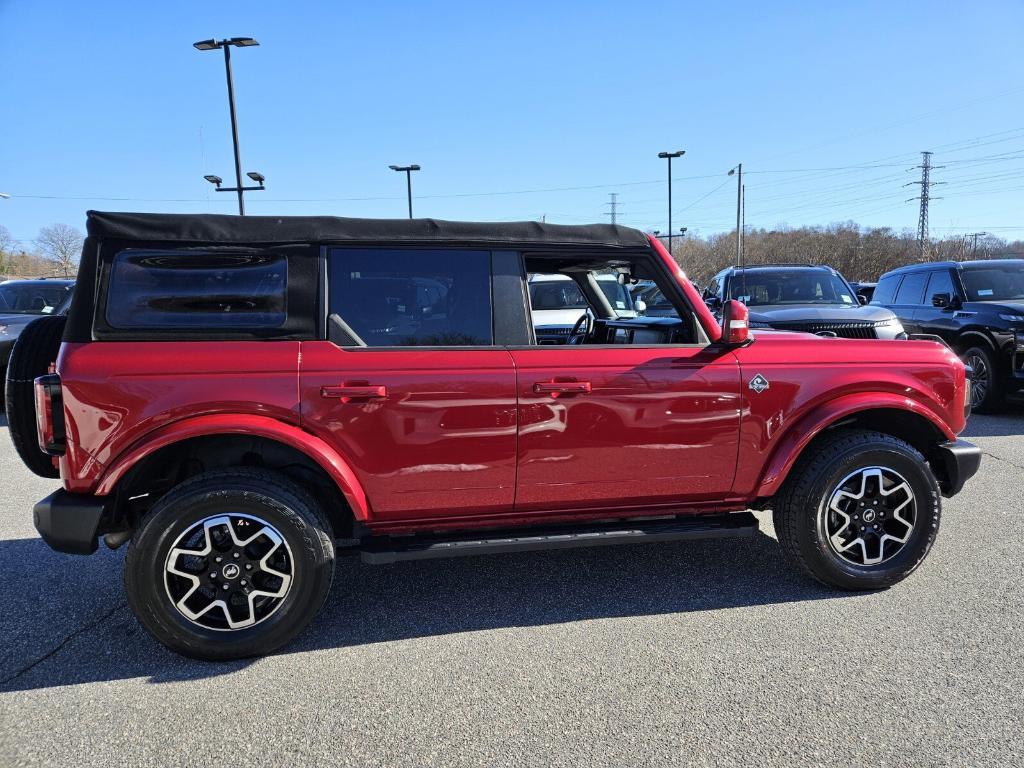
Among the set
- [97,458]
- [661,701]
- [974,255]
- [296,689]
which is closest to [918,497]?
[661,701]

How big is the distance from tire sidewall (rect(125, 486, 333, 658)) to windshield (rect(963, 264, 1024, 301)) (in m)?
9.00

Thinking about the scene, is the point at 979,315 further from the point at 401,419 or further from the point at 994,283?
the point at 401,419

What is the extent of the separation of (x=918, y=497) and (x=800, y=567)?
0.70m

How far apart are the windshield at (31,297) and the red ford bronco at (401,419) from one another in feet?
27.3

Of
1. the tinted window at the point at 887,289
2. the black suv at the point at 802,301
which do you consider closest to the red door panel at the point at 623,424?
the black suv at the point at 802,301

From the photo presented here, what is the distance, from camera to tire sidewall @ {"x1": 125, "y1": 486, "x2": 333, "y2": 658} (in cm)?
274

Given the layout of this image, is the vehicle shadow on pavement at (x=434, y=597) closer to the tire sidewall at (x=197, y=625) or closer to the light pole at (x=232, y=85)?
the tire sidewall at (x=197, y=625)

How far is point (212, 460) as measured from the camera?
3109 mm

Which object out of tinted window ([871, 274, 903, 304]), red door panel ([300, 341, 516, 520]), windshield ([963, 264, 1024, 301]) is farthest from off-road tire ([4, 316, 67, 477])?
tinted window ([871, 274, 903, 304])

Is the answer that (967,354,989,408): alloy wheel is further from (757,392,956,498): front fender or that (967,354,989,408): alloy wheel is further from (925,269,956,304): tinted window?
(757,392,956,498): front fender

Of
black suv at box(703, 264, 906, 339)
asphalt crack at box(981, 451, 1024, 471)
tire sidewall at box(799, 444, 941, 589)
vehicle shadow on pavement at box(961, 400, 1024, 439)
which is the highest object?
black suv at box(703, 264, 906, 339)

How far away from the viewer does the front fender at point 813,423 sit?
327 centimetres

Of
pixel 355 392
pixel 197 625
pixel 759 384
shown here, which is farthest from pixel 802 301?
pixel 197 625

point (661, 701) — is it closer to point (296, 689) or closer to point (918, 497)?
point (296, 689)
